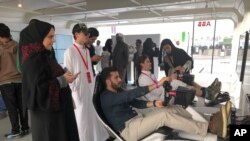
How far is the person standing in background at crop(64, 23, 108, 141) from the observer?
89.0 inches

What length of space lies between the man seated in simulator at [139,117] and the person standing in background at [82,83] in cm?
50

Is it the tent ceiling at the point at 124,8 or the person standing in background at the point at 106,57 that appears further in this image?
the person standing in background at the point at 106,57

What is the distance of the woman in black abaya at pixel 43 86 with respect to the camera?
142 centimetres

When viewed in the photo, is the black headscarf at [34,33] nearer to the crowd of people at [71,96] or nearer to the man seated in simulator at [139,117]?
the crowd of people at [71,96]

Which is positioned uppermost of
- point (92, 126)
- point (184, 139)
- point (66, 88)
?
point (66, 88)

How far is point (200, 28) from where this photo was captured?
295 inches

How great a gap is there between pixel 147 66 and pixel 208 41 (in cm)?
562

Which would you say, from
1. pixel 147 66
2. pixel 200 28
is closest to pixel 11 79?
pixel 147 66

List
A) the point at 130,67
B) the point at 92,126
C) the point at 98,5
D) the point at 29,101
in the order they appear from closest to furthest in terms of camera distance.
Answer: the point at 29,101
the point at 92,126
the point at 98,5
the point at 130,67

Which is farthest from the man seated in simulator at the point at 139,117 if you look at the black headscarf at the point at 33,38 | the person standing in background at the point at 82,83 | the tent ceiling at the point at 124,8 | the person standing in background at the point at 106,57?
the person standing in background at the point at 106,57

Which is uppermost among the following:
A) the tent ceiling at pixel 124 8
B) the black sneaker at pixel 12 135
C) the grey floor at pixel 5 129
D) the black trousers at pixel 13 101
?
the tent ceiling at pixel 124 8

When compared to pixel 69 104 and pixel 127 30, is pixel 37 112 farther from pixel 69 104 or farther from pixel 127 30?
pixel 127 30

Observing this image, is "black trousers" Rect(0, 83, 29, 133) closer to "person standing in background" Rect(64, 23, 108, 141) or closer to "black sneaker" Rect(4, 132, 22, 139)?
"black sneaker" Rect(4, 132, 22, 139)

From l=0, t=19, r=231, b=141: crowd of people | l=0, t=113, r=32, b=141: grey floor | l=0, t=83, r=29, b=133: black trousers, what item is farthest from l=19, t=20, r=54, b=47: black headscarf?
l=0, t=113, r=32, b=141: grey floor
